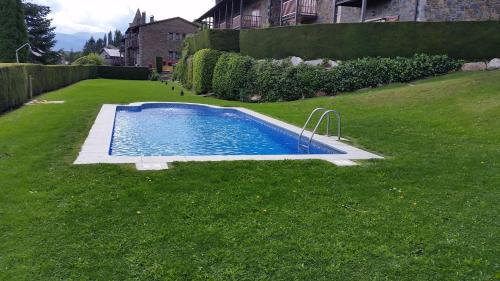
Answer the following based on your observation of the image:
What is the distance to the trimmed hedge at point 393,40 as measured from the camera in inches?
684

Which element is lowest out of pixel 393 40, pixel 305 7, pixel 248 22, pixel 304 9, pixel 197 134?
pixel 197 134

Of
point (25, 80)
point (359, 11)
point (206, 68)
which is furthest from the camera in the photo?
point (206, 68)

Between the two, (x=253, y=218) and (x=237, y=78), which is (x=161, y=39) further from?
(x=253, y=218)

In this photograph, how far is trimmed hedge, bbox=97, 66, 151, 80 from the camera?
1909 inches

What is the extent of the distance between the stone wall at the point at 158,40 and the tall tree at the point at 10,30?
24.4 m

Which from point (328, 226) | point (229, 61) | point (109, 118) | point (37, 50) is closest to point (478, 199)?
point (328, 226)

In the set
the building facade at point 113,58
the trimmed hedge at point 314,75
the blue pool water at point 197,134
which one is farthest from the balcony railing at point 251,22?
the building facade at point 113,58

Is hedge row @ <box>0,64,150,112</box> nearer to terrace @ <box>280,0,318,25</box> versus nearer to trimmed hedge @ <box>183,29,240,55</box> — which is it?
trimmed hedge @ <box>183,29,240,55</box>

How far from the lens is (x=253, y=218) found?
489cm

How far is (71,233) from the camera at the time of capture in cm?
436

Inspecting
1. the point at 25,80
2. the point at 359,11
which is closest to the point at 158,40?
the point at 359,11

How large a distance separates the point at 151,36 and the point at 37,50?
1578cm

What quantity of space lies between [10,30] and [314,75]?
30.8 metres

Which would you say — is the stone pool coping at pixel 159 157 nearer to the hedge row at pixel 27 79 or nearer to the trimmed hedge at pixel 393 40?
the hedge row at pixel 27 79
